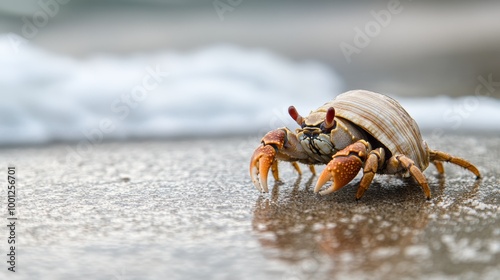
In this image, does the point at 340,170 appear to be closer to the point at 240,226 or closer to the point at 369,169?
the point at 369,169

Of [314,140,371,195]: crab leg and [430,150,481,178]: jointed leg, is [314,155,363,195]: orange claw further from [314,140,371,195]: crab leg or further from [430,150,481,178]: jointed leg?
[430,150,481,178]: jointed leg

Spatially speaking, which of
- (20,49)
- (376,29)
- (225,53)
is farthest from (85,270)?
(376,29)

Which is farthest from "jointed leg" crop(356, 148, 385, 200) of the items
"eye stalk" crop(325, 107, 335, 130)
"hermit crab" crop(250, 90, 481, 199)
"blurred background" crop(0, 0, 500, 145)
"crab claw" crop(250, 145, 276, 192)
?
"blurred background" crop(0, 0, 500, 145)

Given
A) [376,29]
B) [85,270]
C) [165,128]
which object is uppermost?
[376,29]

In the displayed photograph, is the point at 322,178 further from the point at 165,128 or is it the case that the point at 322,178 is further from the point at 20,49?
the point at 20,49

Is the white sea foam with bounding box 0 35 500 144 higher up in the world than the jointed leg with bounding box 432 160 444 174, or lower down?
higher up

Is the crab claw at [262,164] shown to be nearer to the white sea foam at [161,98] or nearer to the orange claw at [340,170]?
the orange claw at [340,170]

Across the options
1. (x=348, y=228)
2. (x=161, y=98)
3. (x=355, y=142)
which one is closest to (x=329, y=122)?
(x=355, y=142)
